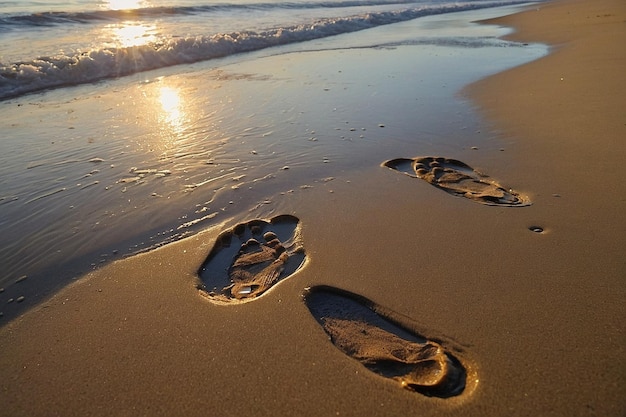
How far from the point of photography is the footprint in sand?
2684mm

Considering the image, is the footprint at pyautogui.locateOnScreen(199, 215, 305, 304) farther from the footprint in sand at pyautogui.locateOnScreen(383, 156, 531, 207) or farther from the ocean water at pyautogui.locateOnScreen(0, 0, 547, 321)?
the footprint in sand at pyautogui.locateOnScreen(383, 156, 531, 207)

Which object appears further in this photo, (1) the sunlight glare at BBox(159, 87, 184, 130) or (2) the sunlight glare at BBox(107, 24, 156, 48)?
Answer: (2) the sunlight glare at BBox(107, 24, 156, 48)

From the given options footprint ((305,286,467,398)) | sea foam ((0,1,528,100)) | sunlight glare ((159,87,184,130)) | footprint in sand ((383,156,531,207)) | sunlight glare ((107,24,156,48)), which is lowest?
footprint ((305,286,467,398))

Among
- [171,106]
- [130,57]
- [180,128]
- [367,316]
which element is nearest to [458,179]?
[367,316]

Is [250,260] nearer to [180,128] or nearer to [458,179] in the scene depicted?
[458,179]

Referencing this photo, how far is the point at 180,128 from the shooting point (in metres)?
4.32

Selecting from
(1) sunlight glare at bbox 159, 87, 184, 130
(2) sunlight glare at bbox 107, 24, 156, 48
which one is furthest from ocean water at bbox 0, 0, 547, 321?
(2) sunlight glare at bbox 107, 24, 156, 48

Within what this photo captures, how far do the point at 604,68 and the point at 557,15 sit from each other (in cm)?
A: 988

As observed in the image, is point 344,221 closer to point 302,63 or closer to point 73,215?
point 73,215

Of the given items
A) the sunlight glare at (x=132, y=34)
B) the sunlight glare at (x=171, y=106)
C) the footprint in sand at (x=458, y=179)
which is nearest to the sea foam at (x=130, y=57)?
the sunlight glare at (x=132, y=34)

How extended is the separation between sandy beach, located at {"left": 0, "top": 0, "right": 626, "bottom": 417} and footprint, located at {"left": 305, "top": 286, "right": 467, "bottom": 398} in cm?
1

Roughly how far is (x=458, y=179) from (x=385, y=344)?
173 cm

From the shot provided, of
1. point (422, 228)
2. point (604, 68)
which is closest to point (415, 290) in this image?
point (422, 228)

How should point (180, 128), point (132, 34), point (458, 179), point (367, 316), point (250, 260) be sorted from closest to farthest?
point (367, 316), point (250, 260), point (458, 179), point (180, 128), point (132, 34)
